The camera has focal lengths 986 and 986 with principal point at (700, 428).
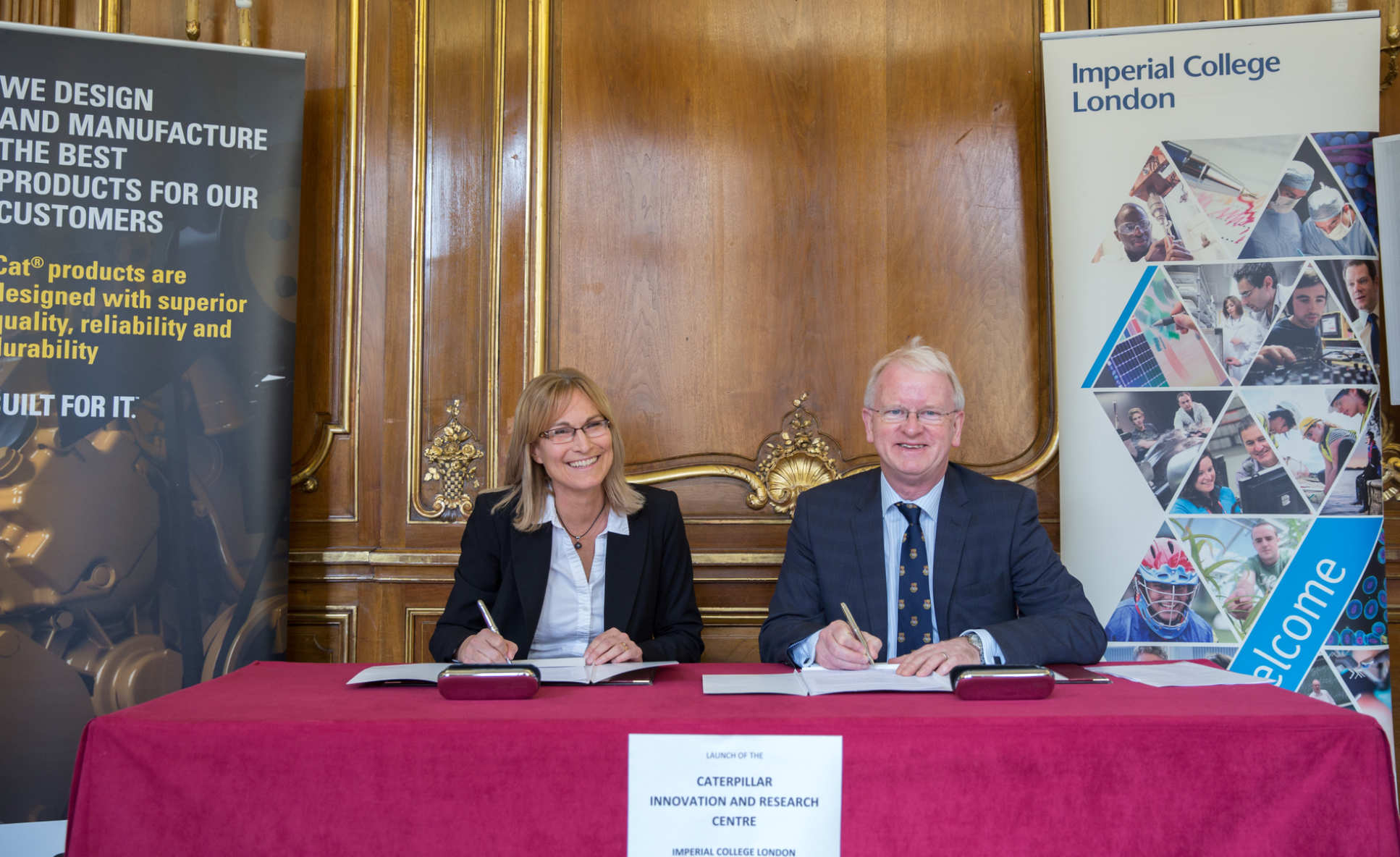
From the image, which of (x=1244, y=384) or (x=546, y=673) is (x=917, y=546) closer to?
(x=546, y=673)

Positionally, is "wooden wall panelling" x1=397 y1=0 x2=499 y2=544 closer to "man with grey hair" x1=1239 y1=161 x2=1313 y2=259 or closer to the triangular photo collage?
the triangular photo collage

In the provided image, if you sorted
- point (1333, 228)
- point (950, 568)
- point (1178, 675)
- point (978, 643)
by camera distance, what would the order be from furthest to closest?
point (1333, 228)
point (950, 568)
point (978, 643)
point (1178, 675)

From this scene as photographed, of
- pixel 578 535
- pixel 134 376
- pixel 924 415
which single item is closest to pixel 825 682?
pixel 924 415

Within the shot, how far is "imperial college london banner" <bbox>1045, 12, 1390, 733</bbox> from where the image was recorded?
2803mm

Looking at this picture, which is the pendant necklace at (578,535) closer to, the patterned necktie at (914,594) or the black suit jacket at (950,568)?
the black suit jacket at (950,568)

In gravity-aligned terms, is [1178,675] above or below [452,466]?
below

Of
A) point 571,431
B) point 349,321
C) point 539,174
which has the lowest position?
point 571,431

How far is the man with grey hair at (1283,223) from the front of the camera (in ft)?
9.43

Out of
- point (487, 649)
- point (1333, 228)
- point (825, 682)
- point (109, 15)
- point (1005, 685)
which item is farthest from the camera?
point (109, 15)

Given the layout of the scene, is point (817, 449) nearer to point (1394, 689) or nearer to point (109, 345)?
point (1394, 689)

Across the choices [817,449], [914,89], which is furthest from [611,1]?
[817,449]

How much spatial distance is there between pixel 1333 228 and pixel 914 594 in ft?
5.78

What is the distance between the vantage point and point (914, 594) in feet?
7.37

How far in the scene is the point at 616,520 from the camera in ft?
8.48
